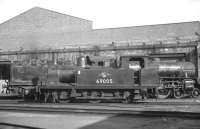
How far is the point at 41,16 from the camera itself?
51.2 m

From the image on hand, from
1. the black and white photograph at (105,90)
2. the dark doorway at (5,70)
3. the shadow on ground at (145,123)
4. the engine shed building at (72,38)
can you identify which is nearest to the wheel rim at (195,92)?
the black and white photograph at (105,90)

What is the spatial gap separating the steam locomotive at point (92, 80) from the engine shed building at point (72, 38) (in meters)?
13.7

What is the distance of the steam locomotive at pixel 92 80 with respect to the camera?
1700cm

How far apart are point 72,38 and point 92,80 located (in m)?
30.1

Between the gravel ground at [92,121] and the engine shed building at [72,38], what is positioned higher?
the engine shed building at [72,38]

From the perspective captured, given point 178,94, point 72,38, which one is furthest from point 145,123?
point 72,38

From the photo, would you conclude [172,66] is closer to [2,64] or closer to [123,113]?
[123,113]

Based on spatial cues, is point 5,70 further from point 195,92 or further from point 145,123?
point 145,123

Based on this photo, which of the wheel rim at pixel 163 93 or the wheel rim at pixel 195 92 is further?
the wheel rim at pixel 195 92

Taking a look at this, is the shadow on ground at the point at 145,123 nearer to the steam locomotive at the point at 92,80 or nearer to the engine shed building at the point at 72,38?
the steam locomotive at the point at 92,80

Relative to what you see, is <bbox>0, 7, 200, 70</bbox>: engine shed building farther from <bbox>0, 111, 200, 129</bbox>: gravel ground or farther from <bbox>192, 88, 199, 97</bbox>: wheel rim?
<bbox>0, 111, 200, 129</bbox>: gravel ground

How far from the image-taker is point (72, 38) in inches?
1831

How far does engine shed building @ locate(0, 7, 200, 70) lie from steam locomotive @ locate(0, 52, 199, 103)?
44.9 feet

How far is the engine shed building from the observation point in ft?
110
